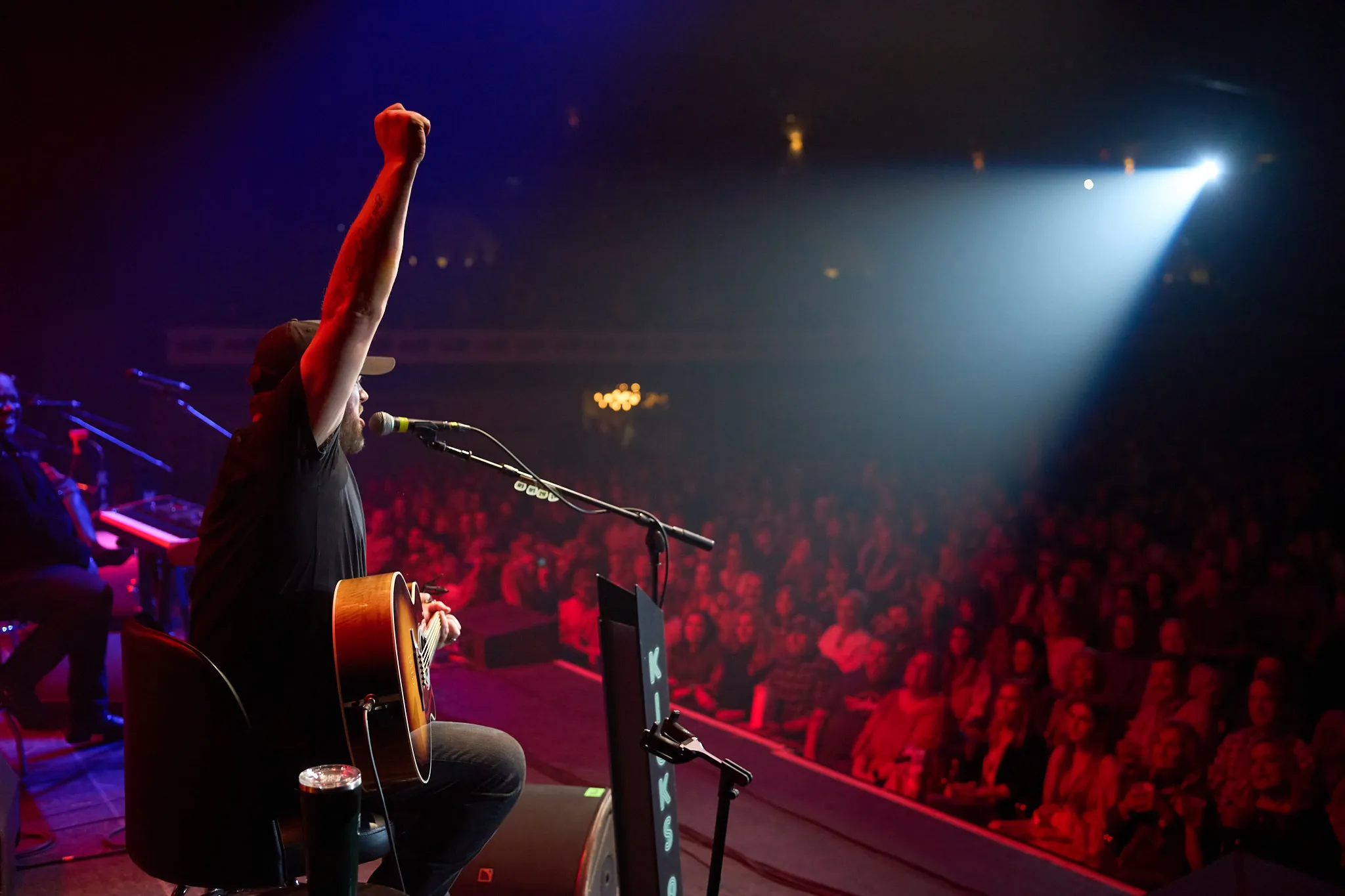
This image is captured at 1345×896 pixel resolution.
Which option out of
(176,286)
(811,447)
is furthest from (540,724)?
(811,447)

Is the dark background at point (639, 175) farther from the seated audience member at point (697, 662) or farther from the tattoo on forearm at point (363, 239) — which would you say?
the tattoo on forearm at point (363, 239)

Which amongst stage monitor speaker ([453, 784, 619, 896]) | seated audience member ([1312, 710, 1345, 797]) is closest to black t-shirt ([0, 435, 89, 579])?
stage monitor speaker ([453, 784, 619, 896])

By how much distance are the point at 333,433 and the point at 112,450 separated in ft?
28.7

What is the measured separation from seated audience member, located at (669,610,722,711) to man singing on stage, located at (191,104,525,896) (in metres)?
3.47

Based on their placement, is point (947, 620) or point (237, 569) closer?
point (237, 569)

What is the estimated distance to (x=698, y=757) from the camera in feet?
5.31

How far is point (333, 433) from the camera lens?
65.2 inches

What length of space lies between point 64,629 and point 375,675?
9.09ft

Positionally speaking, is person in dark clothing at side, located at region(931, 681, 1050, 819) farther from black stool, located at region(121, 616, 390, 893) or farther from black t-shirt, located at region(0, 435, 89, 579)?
black t-shirt, located at region(0, 435, 89, 579)

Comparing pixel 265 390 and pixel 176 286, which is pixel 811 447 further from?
pixel 265 390

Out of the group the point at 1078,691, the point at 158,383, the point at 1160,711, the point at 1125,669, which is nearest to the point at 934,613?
the point at 1125,669

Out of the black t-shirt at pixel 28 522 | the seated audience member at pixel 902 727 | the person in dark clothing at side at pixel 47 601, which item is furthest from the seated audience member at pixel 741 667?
the black t-shirt at pixel 28 522

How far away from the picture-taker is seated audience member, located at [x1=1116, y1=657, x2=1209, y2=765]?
3.38 m

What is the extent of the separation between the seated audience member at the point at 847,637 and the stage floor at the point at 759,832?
0.81m
